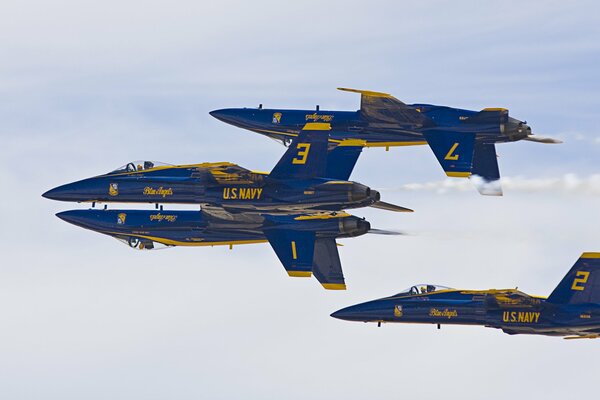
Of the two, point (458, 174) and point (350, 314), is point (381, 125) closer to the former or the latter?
point (458, 174)

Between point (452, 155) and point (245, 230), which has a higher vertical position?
point (452, 155)

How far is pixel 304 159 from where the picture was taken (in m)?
86.8

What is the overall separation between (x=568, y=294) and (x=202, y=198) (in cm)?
1848

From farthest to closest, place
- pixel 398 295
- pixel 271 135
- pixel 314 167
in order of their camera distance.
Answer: pixel 271 135 → pixel 398 295 → pixel 314 167

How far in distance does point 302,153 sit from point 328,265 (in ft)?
26.9

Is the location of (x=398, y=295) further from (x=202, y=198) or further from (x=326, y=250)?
(x=202, y=198)

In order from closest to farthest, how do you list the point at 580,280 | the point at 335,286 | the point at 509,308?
1. the point at 509,308
2. the point at 580,280
3. the point at 335,286

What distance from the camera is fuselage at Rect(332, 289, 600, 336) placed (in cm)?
8888

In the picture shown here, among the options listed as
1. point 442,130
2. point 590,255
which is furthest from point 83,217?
point 590,255

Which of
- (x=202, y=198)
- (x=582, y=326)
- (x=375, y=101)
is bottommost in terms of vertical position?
(x=582, y=326)

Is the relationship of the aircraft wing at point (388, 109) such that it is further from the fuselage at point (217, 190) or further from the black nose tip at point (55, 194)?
the black nose tip at point (55, 194)

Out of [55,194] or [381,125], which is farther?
[381,125]

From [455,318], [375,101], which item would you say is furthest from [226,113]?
[455,318]

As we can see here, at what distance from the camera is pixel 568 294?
90.1 m
